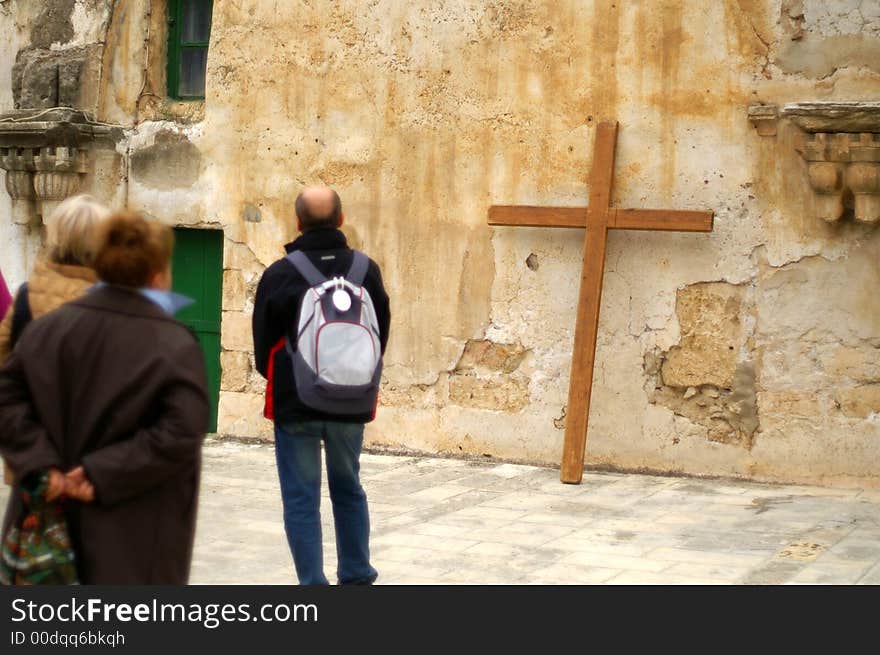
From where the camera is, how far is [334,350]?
504 centimetres

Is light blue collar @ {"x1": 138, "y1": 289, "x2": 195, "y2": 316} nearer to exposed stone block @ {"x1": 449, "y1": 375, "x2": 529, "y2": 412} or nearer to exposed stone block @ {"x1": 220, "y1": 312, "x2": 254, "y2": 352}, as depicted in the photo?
exposed stone block @ {"x1": 449, "y1": 375, "x2": 529, "y2": 412}

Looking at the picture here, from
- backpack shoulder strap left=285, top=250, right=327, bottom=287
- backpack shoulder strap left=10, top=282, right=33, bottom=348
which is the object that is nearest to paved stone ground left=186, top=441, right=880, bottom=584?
backpack shoulder strap left=285, top=250, right=327, bottom=287

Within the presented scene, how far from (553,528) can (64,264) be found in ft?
11.6

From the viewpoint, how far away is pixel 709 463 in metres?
8.28

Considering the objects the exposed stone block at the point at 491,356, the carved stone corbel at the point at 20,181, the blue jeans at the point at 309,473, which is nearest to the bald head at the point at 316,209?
the blue jeans at the point at 309,473

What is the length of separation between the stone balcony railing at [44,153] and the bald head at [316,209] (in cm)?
515

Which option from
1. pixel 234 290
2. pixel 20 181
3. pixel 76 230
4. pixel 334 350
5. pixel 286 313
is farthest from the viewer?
pixel 20 181

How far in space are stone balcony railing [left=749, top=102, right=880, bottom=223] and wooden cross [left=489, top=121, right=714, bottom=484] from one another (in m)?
0.72

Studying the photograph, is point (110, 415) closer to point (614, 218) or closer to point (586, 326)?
point (586, 326)

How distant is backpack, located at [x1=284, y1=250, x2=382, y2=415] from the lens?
504 centimetres

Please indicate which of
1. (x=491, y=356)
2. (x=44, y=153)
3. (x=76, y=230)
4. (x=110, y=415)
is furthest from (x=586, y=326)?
(x=110, y=415)

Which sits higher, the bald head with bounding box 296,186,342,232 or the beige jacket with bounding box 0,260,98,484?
the bald head with bounding box 296,186,342,232

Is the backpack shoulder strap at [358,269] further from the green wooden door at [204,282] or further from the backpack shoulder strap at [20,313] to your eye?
the green wooden door at [204,282]

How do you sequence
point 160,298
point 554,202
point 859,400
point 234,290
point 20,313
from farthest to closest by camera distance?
point 234,290 < point 554,202 < point 859,400 < point 20,313 < point 160,298
